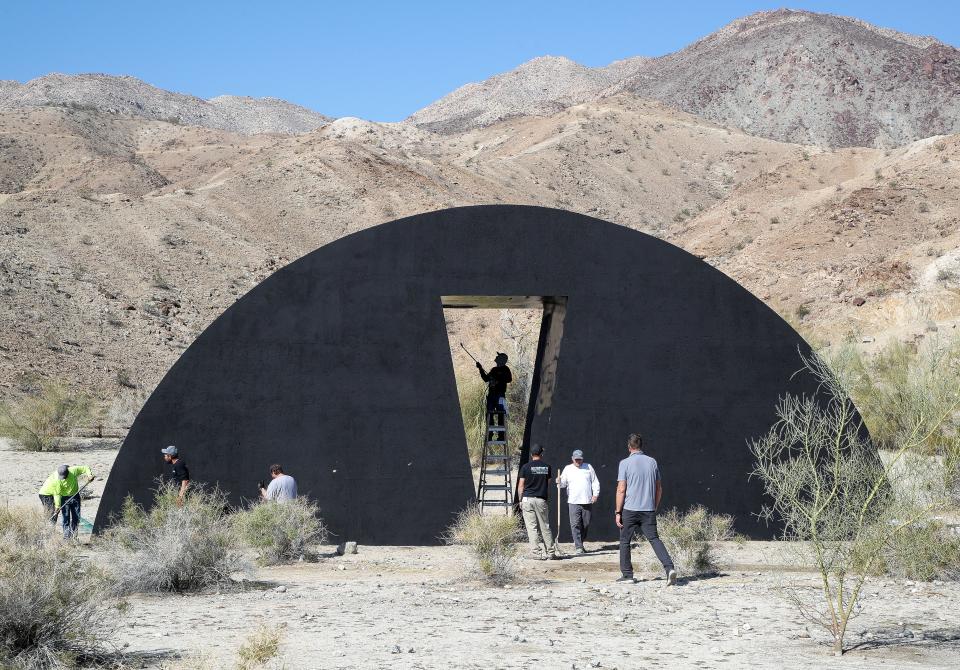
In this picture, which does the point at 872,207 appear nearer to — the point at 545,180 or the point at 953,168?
the point at 953,168

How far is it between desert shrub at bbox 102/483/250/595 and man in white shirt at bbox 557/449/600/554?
398 cm

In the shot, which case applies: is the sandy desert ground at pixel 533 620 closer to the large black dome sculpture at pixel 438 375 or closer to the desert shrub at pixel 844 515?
the desert shrub at pixel 844 515

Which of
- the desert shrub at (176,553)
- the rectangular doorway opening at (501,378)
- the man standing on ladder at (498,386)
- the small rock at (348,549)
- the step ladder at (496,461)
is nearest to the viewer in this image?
the desert shrub at (176,553)

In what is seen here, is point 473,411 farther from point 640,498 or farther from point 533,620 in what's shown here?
point 533,620

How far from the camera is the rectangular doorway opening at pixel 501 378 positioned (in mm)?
15000

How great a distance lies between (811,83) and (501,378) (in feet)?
279

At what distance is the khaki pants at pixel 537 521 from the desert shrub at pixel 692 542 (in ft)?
4.50

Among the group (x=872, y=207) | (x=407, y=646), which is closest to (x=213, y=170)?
(x=872, y=207)

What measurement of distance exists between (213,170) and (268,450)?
57.8 m

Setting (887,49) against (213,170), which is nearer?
(213,170)

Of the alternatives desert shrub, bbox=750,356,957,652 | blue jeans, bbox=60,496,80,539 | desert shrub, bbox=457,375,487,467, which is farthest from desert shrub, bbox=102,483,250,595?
desert shrub, bbox=457,375,487,467

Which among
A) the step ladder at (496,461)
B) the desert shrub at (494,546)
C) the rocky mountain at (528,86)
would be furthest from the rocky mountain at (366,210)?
the rocky mountain at (528,86)

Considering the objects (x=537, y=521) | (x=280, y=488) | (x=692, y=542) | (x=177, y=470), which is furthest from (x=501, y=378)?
(x=177, y=470)

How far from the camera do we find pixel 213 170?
2694 inches
